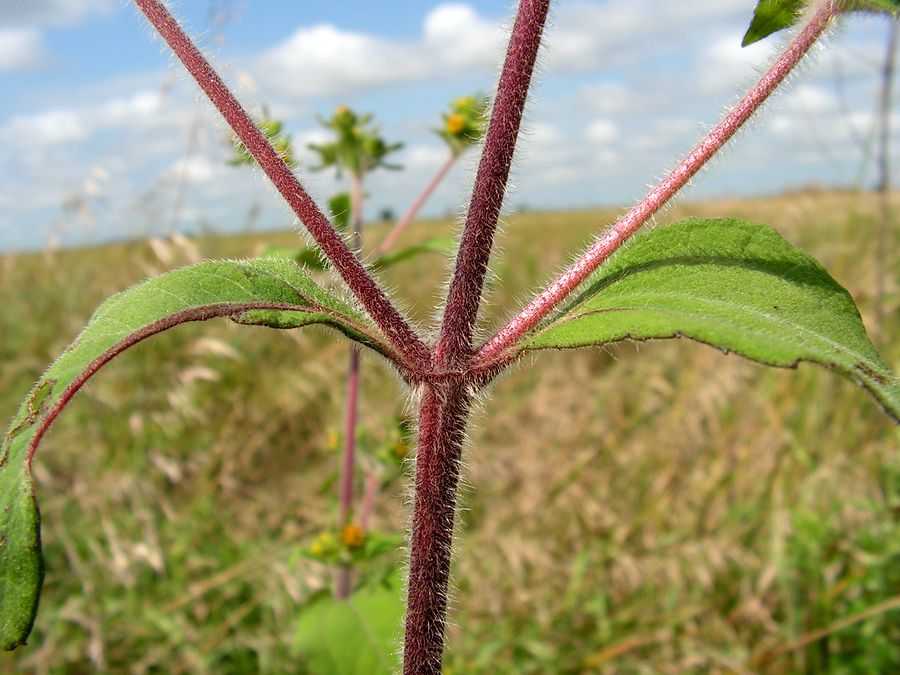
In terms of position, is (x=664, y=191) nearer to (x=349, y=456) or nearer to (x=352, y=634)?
(x=349, y=456)

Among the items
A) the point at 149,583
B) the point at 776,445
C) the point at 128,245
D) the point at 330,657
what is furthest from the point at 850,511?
the point at 128,245

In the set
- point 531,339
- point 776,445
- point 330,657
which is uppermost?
point 776,445

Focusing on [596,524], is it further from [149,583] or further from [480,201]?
[480,201]

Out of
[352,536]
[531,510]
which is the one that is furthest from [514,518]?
[352,536]

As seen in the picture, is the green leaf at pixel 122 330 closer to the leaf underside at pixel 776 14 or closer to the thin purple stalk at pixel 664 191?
the thin purple stalk at pixel 664 191

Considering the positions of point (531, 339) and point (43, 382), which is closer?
point (43, 382)

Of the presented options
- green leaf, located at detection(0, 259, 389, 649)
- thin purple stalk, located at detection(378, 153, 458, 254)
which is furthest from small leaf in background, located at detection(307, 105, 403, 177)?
green leaf, located at detection(0, 259, 389, 649)

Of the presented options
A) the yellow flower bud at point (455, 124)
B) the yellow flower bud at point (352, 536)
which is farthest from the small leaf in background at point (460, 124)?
the yellow flower bud at point (352, 536)
